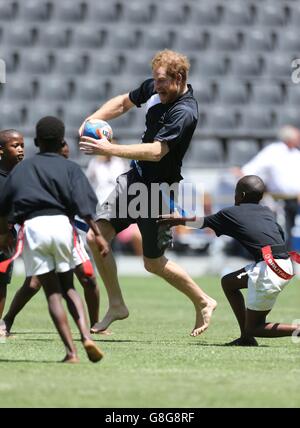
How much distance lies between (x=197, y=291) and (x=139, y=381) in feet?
9.57

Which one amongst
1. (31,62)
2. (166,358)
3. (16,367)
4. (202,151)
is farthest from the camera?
(31,62)

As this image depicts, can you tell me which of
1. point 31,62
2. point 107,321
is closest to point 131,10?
point 31,62

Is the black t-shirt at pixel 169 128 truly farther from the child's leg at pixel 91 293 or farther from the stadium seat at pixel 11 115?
the stadium seat at pixel 11 115

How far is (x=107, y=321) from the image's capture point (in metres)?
8.97

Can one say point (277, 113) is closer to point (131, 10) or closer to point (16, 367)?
point (131, 10)

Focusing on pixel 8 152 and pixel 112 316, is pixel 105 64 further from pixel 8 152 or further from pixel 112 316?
pixel 8 152

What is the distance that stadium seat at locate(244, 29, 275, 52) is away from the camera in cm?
2131

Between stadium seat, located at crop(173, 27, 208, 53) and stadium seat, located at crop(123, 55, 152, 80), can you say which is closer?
stadium seat, located at crop(123, 55, 152, 80)

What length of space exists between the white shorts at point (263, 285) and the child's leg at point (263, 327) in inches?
2.1

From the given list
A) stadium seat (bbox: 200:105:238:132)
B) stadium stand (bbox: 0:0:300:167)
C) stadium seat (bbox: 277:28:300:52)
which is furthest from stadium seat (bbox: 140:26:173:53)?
stadium seat (bbox: 277:28:300:52)

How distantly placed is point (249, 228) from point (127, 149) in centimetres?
110

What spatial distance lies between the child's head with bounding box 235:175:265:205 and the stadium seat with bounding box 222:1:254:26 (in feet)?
45.7

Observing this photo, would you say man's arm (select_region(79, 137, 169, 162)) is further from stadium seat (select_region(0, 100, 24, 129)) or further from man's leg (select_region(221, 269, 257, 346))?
stadium seat (select_region(0, 100, 24, 129))

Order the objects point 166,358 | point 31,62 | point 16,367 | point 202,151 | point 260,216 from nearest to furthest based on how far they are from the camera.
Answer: point 16,367 < point 166,358 < point 260,216 < point 202,151 < point 31,62
